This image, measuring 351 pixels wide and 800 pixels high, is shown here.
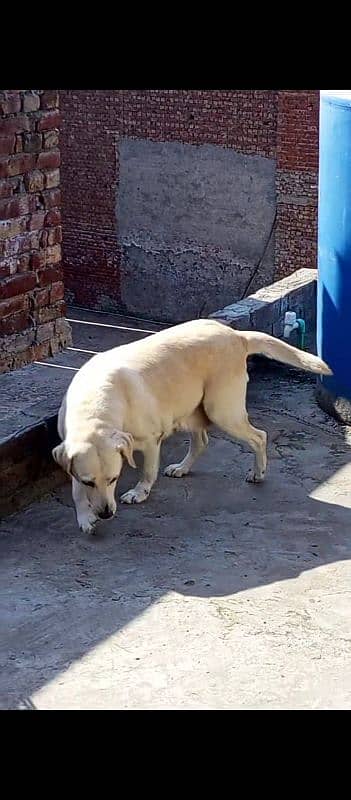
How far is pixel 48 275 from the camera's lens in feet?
23.0

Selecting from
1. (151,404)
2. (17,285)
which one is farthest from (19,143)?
(151,404)

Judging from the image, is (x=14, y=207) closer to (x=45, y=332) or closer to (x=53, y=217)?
(x=53, y=217)

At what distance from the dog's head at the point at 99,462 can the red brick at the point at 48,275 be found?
1578mm

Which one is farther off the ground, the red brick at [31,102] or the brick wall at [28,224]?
the red brick at [31,102]

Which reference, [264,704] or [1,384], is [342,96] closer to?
[1,384]

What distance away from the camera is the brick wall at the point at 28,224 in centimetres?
652

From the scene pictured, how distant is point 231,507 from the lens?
657 centimetres

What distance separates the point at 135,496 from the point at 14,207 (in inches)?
76.2

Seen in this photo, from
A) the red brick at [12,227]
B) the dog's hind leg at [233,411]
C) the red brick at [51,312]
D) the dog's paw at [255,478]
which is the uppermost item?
the red brick at [12,227]

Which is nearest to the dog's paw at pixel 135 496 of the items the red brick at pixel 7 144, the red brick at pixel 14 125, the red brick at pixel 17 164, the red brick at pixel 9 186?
the red brick at pixel 9 186

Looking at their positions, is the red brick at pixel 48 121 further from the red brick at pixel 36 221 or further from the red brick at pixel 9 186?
the red brick at pixel 36 221

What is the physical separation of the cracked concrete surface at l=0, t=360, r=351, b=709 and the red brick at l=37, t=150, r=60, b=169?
207 cm
